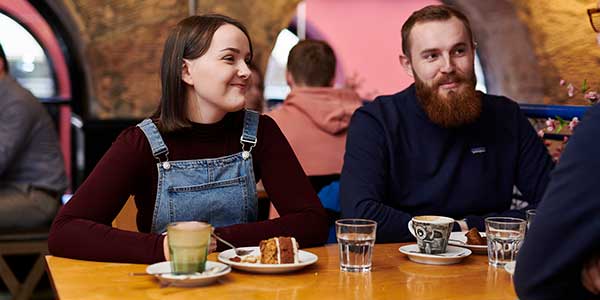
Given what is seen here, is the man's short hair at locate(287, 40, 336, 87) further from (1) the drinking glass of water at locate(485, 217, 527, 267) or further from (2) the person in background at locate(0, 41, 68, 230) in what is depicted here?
(1) the drinking glass of water at locate(485, 217, 527, 267)

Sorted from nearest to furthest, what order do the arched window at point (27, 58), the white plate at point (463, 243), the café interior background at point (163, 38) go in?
the white plate at point (463, 243), the café interior background at point (163, 38), the arched window at point (27, 58)

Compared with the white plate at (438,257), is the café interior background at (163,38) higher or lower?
higher

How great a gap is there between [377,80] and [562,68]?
5475 millimetres

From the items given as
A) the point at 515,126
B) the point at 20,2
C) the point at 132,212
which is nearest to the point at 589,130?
the point at 132,212

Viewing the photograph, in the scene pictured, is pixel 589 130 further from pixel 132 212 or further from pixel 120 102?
pixel 120 102

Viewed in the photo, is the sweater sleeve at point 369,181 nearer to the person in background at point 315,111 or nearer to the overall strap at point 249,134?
the overall strap at point 249,134

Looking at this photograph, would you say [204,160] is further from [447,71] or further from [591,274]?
[591,274]

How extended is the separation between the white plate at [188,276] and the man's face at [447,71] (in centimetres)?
128

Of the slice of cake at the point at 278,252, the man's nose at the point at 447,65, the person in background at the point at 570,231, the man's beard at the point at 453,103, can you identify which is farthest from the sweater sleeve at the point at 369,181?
the person in background at the point at 570,231

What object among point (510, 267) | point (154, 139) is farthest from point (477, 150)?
point (154, 139)

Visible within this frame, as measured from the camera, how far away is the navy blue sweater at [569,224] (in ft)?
3.97

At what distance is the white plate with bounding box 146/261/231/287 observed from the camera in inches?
69.9

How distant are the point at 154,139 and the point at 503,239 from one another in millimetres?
1045

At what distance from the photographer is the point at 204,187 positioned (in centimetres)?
243
